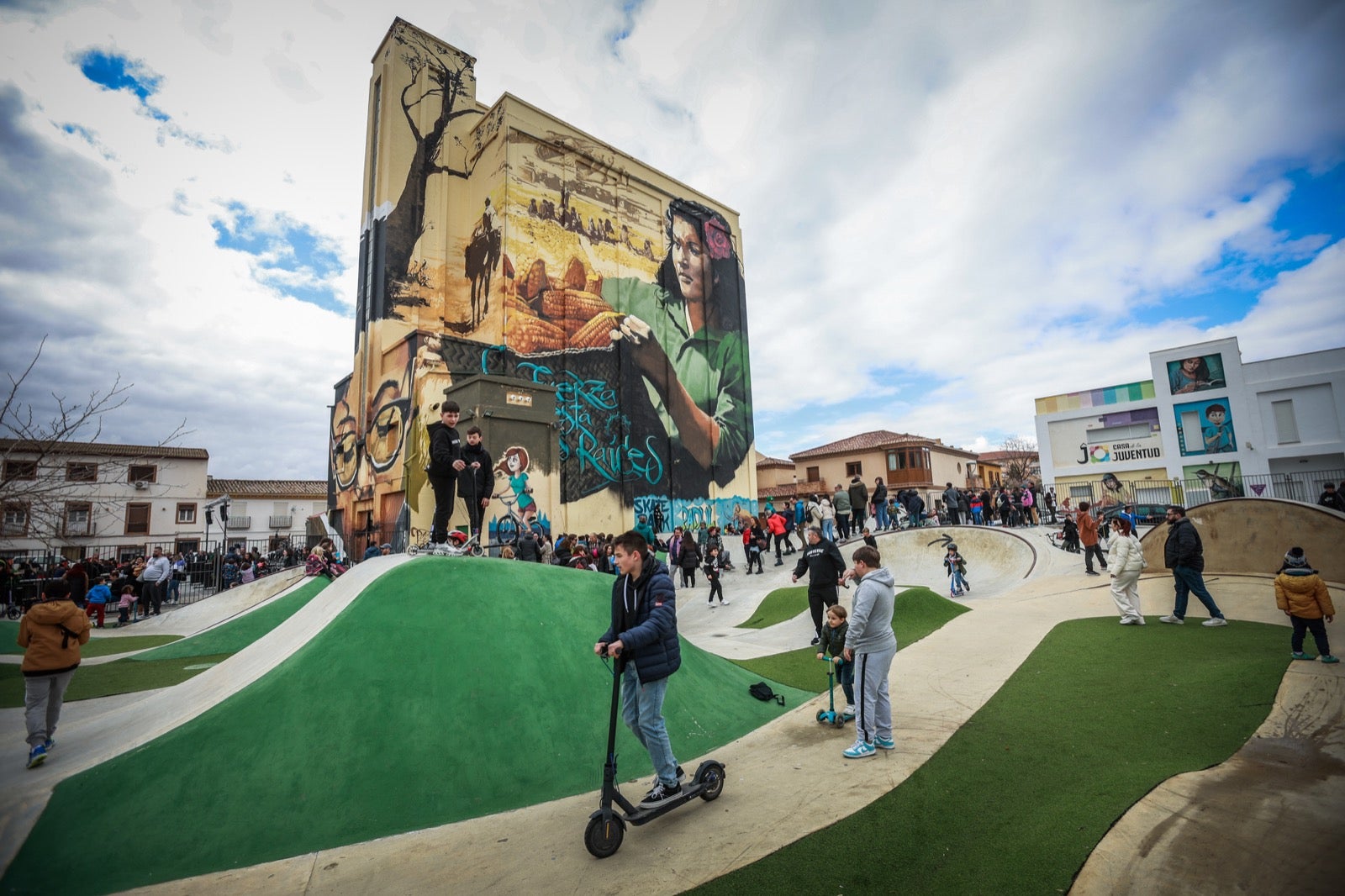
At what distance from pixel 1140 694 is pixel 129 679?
553 inches

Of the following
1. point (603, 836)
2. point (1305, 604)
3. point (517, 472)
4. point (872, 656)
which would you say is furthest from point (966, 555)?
point (603, 836)

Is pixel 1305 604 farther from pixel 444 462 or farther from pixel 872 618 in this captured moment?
pixel 444 462

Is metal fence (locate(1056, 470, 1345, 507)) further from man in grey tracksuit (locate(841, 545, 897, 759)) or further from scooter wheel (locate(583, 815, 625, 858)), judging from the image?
scooter wheel (locate(583, 815, 625, 858))

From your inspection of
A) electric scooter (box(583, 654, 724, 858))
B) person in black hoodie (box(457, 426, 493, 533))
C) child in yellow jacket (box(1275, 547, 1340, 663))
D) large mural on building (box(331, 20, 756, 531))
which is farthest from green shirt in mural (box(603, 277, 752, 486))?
electric scooter (box(583, 654, 724, 858))

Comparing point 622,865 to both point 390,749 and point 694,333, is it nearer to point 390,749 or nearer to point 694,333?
point 390,749

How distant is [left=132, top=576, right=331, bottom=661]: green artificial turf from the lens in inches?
456

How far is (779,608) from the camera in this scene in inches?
548

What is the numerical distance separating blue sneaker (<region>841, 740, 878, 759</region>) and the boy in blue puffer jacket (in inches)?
69.6

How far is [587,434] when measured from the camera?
25.4m

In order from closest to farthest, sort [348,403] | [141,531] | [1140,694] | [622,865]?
[622,865] → [1140,694] → [348,403] → [141,531]

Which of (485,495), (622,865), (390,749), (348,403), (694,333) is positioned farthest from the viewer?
(694,333)

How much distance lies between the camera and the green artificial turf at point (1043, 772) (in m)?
3.33

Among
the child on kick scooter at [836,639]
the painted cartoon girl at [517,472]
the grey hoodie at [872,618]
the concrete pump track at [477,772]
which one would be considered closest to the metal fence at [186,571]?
the painted cartoon girl at [517,472]

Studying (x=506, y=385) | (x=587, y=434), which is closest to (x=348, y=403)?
(x=587, y=434)
